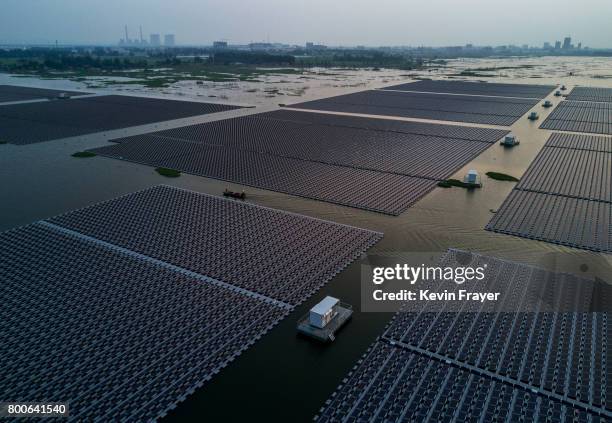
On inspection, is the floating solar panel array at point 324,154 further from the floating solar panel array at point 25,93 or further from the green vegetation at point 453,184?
the floating solar panel array at point 25,93

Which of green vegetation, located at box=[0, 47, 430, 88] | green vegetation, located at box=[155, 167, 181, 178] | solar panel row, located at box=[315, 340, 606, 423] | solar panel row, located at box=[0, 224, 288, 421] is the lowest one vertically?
solar panel row, located at box=[315, 340, 606, 423]

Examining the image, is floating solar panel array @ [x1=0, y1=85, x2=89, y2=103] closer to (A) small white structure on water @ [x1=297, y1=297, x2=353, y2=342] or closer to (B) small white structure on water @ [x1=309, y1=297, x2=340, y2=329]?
(A) small white structure on water @ [x1=297, y1=297, x2=353, y2=342]

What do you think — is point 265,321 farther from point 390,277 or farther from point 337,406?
point 390,277

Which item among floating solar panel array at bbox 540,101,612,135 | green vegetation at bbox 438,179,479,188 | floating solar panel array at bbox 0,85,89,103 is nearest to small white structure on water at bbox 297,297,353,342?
green vegetation at bbox 438,179,479,188

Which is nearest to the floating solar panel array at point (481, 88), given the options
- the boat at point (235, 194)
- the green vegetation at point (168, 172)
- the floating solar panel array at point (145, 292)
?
the green vegetation at point (168, 172)

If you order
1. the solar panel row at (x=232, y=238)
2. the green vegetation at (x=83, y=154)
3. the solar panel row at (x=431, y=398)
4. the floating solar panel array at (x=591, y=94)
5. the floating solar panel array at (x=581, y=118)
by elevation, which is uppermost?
the floating solar panel array at (x=591, y=94)

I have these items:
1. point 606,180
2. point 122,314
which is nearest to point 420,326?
point 122,314
